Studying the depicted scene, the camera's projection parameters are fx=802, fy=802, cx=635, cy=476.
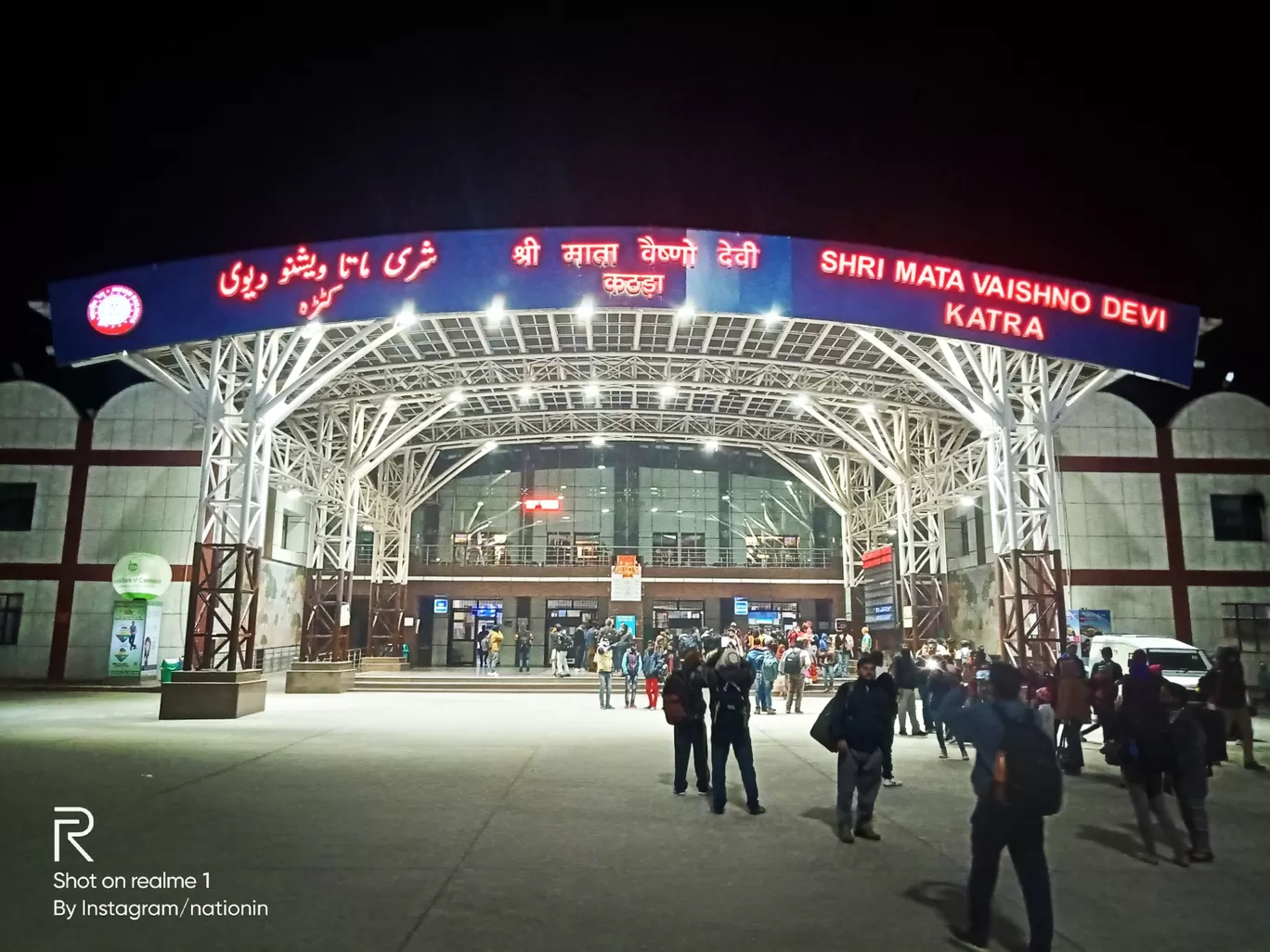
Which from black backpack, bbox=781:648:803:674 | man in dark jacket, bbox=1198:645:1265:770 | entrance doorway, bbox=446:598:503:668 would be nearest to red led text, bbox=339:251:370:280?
black backpack, bbox=781:648:803:674

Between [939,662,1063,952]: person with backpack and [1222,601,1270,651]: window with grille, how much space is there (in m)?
27.0

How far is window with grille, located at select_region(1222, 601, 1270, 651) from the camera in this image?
25688 millimetres

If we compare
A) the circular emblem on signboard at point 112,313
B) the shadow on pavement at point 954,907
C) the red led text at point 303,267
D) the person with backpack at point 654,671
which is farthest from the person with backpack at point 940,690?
the circular emblem on signboard at point 112,313

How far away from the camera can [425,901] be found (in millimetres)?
5305

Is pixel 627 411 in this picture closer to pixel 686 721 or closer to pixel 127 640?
pixel 127 640

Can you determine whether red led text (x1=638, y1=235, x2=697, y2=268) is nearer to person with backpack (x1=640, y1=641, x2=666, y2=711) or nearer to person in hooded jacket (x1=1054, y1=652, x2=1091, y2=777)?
person in hooded jacket (x1=1054, y1=652, x2=1091, y2=777)

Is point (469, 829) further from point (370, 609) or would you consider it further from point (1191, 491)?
point (370, 609)

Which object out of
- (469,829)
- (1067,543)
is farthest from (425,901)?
(1067,543)

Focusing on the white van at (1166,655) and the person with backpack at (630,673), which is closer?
the white van at (1166,655)

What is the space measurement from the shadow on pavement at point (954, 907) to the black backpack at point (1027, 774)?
89 centimetres

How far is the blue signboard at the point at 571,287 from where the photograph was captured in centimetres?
1688

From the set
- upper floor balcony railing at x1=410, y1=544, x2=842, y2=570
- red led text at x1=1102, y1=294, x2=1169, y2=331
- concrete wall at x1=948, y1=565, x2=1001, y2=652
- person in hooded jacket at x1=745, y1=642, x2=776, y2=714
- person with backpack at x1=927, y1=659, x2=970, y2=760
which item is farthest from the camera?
upper floor balcony railing at x1=410, y1=544, x2=842, y2=570

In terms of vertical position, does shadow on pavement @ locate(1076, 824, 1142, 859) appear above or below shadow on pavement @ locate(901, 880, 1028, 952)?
below

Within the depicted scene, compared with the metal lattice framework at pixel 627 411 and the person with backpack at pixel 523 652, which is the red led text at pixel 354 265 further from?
the person with backpack at pixel 523 652
